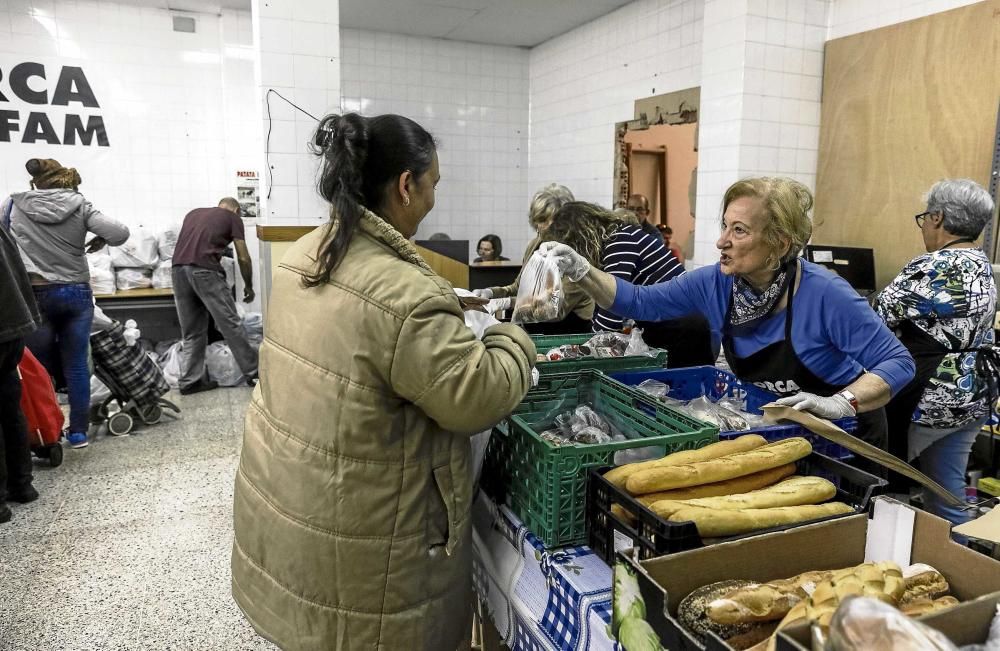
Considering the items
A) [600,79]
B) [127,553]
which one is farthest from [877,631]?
[600,79]

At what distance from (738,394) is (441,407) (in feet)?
3.07

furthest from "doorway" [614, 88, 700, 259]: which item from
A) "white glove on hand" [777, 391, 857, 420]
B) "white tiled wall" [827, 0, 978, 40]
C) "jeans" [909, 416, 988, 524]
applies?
"white glove on hand" [777, 391, 857, 420]

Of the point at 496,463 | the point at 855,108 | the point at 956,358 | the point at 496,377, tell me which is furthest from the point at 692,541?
the point at 855,108

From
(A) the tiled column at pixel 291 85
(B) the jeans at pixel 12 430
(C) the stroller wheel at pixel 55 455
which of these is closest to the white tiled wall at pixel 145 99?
(A) the tiled column at pixel 291 85

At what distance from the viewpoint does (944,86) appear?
3543mm

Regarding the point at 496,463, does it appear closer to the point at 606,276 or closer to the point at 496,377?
the point at 496,377

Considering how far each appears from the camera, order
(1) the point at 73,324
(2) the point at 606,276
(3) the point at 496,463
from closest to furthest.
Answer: (3) the point at 496,463, (2) the point at 606,276, (1) the point at 73,324

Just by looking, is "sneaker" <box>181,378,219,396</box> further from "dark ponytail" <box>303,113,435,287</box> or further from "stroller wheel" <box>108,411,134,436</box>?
"dark ponytail" <box>303,113,435,287</box>

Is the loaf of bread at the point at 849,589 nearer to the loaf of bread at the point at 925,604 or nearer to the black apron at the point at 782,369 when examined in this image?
the loaf of bread at the point at 925,604

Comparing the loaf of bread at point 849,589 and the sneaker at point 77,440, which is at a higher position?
the loaf of bread at point 849,589

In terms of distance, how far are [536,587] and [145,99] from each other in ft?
21.9

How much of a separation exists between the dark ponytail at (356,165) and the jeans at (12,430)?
8.62ft

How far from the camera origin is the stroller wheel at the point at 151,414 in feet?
14.3

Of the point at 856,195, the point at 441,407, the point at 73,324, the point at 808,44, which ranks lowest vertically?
the point at 73,324
